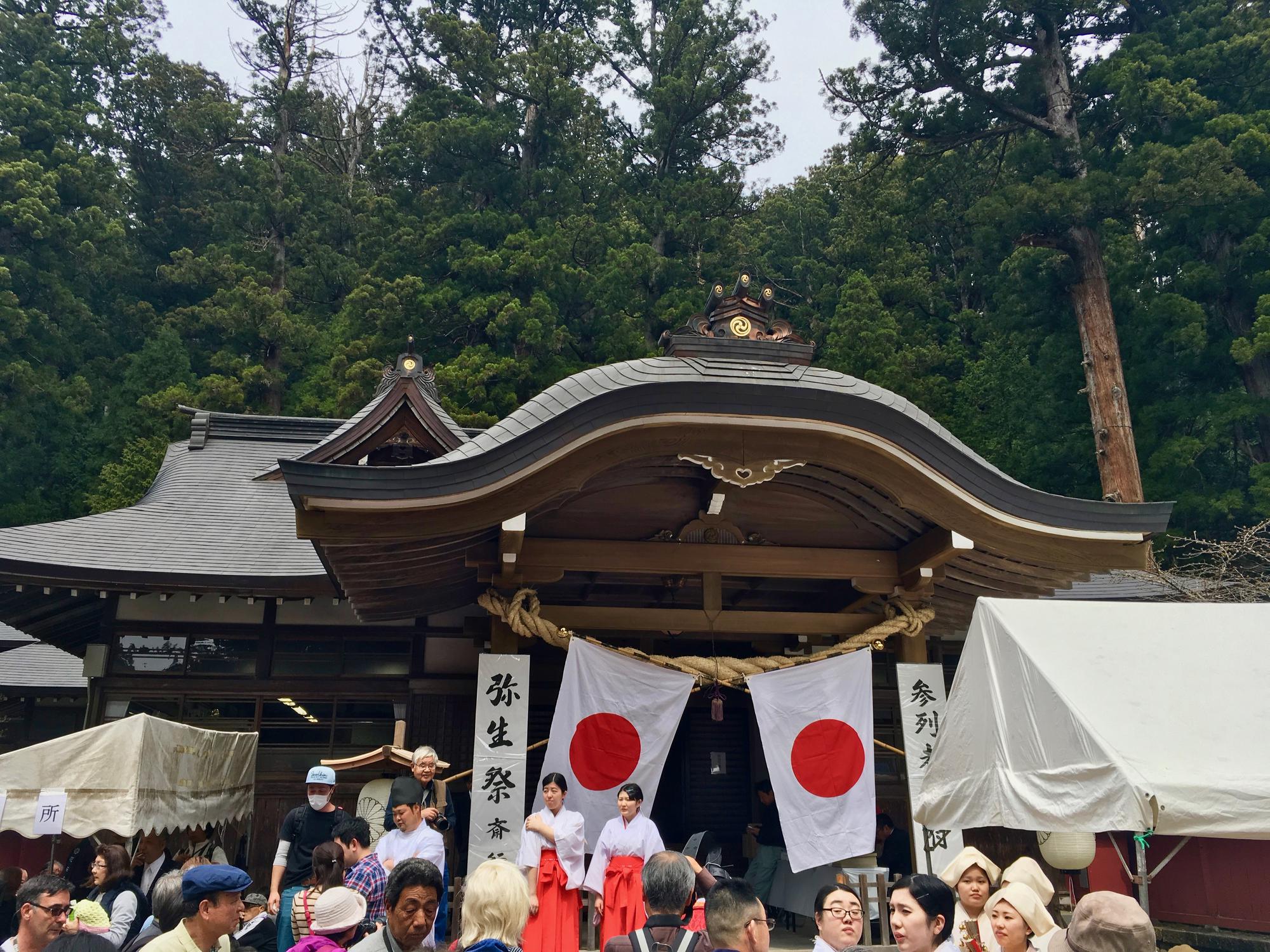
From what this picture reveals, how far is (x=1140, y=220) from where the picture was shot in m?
18.5

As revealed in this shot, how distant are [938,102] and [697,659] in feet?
→ 53.3

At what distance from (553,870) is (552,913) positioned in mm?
279

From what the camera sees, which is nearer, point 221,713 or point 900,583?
point 900,583

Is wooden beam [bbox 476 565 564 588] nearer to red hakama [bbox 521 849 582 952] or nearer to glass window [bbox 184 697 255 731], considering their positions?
red hakama [bbox 521 849 582 952]

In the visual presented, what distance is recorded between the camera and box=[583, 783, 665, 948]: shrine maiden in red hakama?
19.7 feet

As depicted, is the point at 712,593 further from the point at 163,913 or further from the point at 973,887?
the point at 163,913

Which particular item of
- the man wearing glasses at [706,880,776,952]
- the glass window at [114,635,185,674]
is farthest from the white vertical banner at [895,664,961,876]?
the glass window at [114,635,185,674]

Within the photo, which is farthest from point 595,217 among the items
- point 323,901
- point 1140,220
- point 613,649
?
point 323,901

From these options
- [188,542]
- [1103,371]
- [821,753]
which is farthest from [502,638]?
[1103,371]

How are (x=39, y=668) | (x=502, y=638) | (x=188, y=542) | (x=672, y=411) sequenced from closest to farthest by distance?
(x=672, y=411) → (x=502, y=638) → (x=188, y=542) → (x=39, y=668)

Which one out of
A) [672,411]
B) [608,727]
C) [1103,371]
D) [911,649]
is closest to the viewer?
[672,411]

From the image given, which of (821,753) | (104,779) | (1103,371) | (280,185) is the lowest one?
(104,779)

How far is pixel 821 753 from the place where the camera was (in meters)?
7.32

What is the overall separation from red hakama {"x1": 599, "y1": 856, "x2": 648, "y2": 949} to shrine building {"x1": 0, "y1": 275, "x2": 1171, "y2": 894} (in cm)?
213
